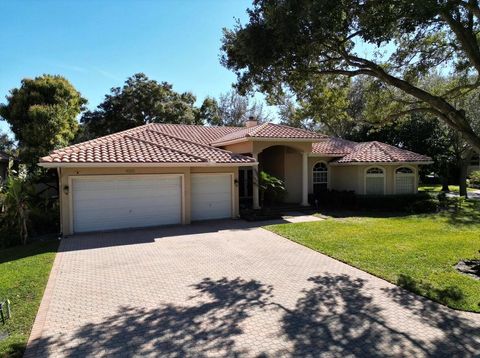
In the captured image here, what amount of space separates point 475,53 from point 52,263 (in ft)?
41.8

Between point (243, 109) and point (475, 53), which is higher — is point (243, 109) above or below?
above

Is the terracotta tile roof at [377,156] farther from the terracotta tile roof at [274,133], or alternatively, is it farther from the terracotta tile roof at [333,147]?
the terracotta tile roof at [274,133]

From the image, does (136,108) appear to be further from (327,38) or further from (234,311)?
(234,311)

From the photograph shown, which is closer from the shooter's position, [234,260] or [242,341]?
[242,341]

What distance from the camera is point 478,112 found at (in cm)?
2998

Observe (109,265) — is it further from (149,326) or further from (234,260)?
(149,326)

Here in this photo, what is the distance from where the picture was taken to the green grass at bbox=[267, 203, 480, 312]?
8047 mm

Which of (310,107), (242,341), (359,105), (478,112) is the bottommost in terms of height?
(242,341)

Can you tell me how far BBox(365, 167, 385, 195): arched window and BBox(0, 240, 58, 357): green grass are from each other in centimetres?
1738

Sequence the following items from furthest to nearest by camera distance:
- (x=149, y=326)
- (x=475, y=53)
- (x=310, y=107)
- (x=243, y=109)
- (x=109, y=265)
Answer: (x=243, y=109) < (x=310, y=107) < (x=109, y=265) < (x=475, y=53) < (x=149, y=326)

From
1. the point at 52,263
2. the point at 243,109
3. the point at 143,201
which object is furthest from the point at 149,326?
the point at 243,109

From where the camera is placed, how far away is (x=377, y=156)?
21344 mm

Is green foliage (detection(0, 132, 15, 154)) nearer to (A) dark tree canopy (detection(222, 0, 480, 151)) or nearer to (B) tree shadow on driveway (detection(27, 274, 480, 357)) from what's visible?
(A) dark tree canopy (detection(222, 0, 480, 151))

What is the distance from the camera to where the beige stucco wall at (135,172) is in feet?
44.8
